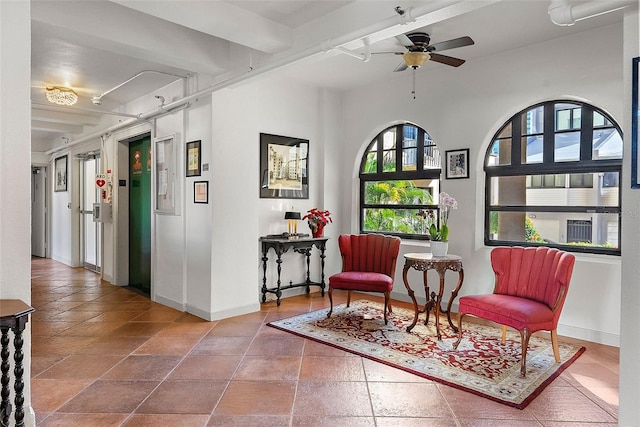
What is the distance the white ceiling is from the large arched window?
34.6 inches

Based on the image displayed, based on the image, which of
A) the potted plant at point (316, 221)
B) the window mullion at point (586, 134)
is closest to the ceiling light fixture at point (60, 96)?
the potted plant at point (316, 221)

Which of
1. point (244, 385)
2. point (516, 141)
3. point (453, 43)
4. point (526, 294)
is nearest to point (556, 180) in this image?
point (516, 141)

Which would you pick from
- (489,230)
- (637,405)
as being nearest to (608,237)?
(489,230)

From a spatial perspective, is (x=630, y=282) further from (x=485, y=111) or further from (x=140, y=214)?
(x=140, y=214)

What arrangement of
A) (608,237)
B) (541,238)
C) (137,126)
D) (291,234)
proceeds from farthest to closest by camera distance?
(137,126) → (291,234) → (541,238) → (608,237)

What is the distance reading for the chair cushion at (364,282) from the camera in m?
4.38

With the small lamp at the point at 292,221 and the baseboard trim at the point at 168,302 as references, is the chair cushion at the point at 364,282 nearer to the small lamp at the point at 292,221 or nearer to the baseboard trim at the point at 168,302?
the small lamp at the point at 292,221

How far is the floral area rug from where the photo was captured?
118 inches

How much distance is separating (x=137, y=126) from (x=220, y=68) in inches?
85.6

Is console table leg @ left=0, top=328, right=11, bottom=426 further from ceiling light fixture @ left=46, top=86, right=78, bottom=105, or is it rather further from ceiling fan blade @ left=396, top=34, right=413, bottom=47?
ceiling light fixture @ left=46, top=86, right=78, bottom=105

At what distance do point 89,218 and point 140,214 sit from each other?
2.75 m

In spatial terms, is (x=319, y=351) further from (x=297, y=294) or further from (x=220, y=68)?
(x=220, y=68)

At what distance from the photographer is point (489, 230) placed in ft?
15.9

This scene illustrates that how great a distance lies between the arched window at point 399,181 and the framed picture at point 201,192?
2.48 m
